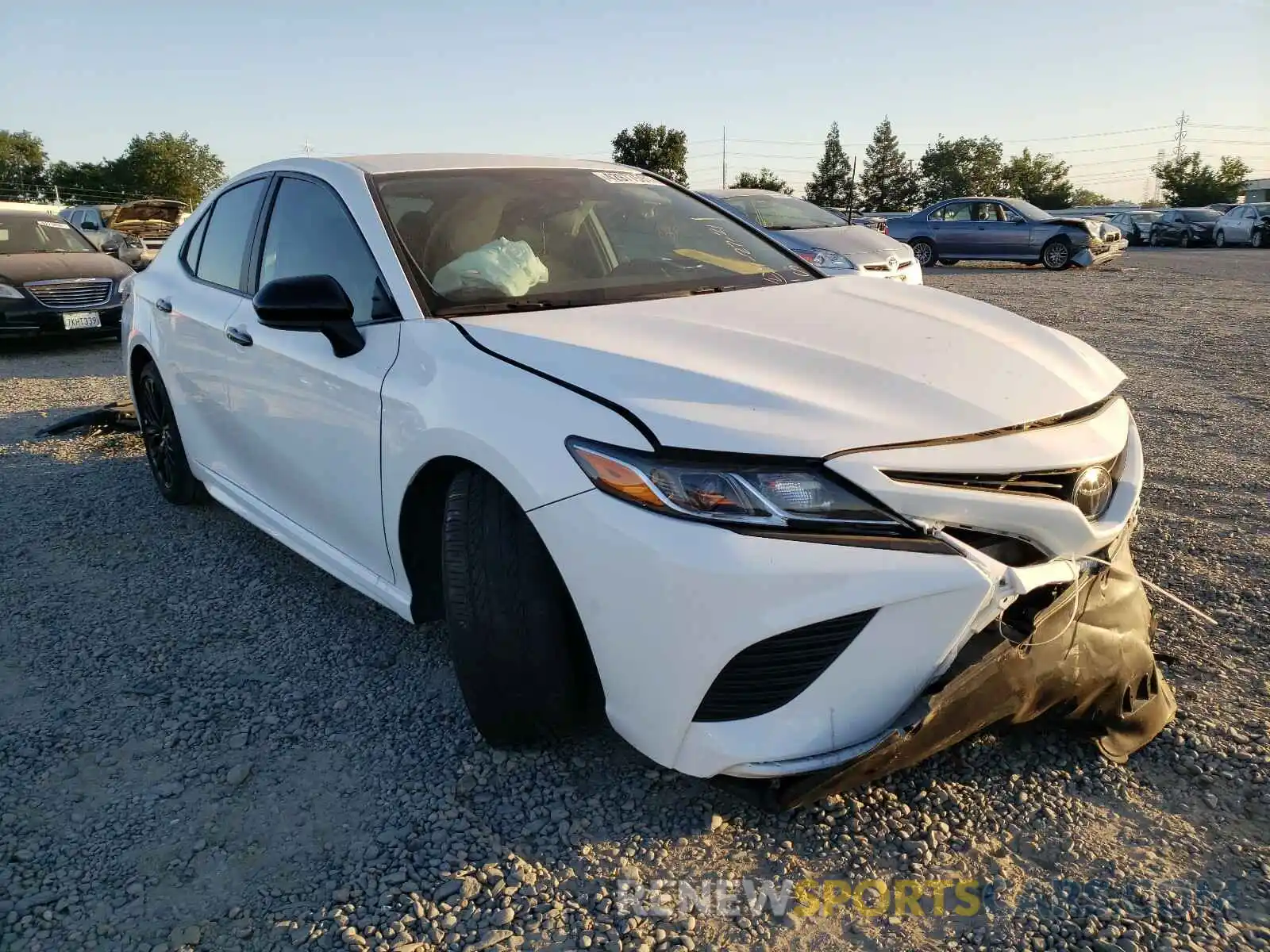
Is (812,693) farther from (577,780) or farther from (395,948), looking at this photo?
(395,948)

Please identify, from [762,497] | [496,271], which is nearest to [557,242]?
[496,271]

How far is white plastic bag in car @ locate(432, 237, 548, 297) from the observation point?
8.98 ft

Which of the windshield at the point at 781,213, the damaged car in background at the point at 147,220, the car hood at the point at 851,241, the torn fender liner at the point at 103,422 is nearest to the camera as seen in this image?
Answer: the torn fender liner at the point at 103,422

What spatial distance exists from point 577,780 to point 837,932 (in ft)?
2.50

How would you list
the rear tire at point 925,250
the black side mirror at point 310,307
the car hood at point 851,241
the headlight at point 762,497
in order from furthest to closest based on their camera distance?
the rear tire at point 925,250 < the car hood at point 851,241 < the black side mirror at point 310,307 < the headlight at point 762,497

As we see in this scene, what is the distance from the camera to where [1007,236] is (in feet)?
64.7

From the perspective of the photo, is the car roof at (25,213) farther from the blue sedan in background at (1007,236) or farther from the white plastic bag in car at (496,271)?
the blue sedan in background at (1007,236)

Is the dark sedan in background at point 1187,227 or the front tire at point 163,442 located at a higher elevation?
the dark sedan in background at point 1187,227

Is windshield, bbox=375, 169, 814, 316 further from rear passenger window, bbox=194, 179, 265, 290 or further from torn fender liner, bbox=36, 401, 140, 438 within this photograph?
torn fender liner, bbox=36, 401, 140, 438

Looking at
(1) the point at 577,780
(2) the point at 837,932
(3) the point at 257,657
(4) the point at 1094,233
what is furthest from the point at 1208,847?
(4) the point at 1094,233

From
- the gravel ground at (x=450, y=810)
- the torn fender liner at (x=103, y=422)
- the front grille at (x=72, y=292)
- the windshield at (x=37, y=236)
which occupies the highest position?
the windshield at (x=37, y=236)

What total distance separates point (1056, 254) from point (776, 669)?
19.9m

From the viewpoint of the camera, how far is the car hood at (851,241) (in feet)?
33.4

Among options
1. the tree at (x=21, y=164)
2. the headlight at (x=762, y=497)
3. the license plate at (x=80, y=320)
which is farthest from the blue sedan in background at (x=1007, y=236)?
the tree at (x=21, y=164)
